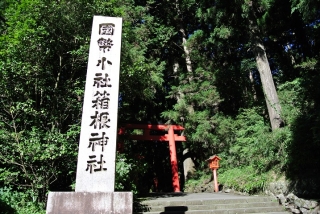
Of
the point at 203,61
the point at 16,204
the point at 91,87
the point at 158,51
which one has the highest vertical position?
the point at 158,51

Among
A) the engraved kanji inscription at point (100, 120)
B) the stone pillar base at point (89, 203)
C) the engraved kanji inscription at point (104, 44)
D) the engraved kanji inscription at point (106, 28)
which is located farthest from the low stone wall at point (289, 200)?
the engraved kanji inscription at point (106, 28)

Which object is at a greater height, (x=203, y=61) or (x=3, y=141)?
(x=203, y=61)

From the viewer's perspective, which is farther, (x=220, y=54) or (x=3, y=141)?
(x=220, y=54)

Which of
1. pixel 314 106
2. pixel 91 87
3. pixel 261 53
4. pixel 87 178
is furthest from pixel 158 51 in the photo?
pixel 87 178

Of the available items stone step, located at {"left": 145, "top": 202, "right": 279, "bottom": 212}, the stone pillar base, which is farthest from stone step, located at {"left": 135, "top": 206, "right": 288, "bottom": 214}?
the stone pillar base

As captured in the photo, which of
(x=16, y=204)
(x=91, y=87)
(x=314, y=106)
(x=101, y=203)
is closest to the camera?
(x=101, y=203)

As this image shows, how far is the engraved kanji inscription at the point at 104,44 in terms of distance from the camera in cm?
490

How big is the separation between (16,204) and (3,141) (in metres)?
1.47

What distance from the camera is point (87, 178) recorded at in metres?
4.07

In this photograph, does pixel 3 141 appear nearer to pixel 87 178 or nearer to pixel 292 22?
pixel 87 178

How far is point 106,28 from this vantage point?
5.04 meters

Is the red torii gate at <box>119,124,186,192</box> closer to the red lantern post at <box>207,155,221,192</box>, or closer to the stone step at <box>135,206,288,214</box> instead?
the red lantern post at <box>207,155,221,192</box>

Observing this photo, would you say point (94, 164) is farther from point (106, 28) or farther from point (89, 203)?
point (106, 28)

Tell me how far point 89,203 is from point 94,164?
0.61 metres
